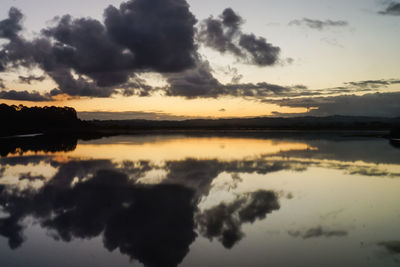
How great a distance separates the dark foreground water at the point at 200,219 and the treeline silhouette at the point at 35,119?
90.1m

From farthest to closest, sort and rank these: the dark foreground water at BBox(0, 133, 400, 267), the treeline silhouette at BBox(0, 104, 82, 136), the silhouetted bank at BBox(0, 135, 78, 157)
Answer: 1. the treeline silhouette at BBox(0, 104, 82, 136)
2. the silhouetted bank at BBox(0, 135, 78, 157)
3. the dark foreground water at BBox(0, 133, 400, 267)

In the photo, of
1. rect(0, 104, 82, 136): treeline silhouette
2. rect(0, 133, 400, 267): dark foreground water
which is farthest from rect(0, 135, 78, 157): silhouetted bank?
rect(0, 104, 82, 136): treeline silhouette

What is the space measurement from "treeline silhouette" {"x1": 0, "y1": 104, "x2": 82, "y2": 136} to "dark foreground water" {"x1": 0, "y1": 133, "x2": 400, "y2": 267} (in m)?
90.1

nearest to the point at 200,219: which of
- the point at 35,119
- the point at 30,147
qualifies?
the point at 30,147

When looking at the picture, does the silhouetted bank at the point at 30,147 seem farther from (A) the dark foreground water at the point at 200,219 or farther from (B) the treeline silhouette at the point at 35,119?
(B) the treeline silhouette at the point at 35,119

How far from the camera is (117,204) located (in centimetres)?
1586

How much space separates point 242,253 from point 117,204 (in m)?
7.59

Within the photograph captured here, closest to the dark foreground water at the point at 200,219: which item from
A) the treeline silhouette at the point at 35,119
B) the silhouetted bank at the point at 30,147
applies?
the silhouetted bank at the point at 30,147

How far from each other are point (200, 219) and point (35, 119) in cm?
14582

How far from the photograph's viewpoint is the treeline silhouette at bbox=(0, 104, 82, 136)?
111188 mm

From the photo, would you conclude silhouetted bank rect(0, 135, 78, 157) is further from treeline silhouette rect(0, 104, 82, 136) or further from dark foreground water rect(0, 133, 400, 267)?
treeline silhouette rect(0, 104, 82, 136)

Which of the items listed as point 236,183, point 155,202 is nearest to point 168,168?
point 236,183

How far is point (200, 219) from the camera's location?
13328mm

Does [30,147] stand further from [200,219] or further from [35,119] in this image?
[35,119]
